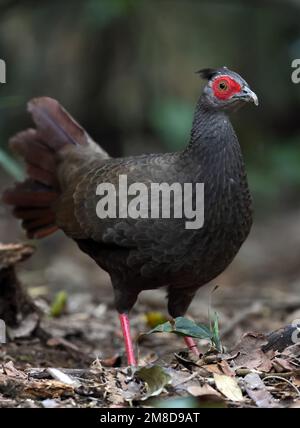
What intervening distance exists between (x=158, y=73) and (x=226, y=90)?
6.02 metres

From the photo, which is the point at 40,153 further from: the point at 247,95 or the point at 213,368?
the point at 213,368

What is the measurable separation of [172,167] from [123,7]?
512 cm

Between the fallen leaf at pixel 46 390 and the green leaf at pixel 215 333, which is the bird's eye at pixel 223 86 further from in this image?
the fallen leaf at pixel 46 390

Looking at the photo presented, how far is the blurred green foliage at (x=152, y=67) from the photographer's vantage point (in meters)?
10.4

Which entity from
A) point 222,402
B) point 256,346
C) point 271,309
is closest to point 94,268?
point 271,309

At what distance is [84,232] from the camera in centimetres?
523

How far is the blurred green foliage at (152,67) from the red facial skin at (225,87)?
5110mm

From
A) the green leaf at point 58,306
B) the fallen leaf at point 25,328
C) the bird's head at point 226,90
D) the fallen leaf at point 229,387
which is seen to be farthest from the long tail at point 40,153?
the fallen leaf at point 229,387

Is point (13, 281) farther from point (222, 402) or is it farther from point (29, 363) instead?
point (222, 402)

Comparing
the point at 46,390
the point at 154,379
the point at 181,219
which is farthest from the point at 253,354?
the point at 46,390

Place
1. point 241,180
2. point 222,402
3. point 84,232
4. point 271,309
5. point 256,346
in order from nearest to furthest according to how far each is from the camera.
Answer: point 222,402
point 256,346
point 241,180
point 84,232
point 271,309

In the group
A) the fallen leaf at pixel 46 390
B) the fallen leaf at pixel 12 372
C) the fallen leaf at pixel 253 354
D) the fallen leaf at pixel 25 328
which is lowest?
the fallen leaf at pixel 46 390

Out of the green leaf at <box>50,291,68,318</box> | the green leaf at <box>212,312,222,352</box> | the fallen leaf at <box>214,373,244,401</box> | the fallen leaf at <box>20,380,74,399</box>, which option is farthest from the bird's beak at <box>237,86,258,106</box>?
the green leaf at <box>50,291,68,318</box>

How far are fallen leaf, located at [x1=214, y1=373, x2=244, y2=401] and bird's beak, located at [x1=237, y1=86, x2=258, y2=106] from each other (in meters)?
1.71
